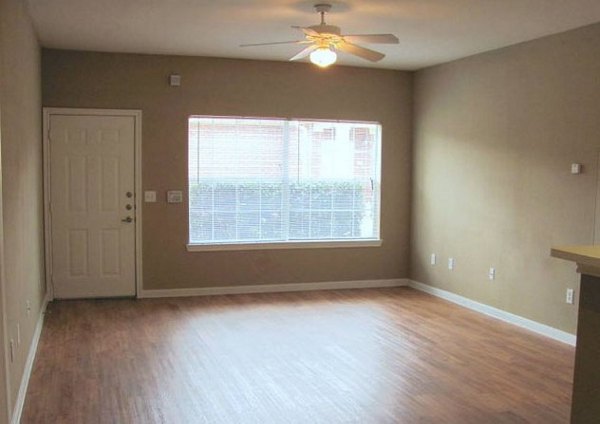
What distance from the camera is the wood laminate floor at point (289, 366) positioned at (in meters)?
3.51

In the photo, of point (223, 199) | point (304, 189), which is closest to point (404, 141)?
point (304, 189)

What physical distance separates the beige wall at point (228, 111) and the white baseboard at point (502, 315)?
61 cm

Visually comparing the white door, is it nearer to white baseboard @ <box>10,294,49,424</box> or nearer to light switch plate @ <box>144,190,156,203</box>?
light switch plate @ <box>144,190,156,203</box>

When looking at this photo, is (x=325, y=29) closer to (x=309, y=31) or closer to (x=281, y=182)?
(x=309, y=31)

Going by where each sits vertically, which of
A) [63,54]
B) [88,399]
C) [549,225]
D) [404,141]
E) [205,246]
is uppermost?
[63,54]

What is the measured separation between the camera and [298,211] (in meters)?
7.02

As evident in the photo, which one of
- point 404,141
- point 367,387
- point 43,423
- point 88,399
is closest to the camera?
point 43,423

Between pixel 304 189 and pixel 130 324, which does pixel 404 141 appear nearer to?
pixel 304 189

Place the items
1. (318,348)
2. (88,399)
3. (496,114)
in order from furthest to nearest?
(496,114)
(318,348)
(88,399)

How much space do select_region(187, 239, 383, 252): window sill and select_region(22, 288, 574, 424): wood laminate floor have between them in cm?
67

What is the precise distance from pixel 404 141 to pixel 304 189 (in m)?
1.36

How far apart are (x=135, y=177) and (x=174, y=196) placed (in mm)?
450

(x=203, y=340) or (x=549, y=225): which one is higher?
(x=549, y=225)

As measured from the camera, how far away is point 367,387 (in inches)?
153
